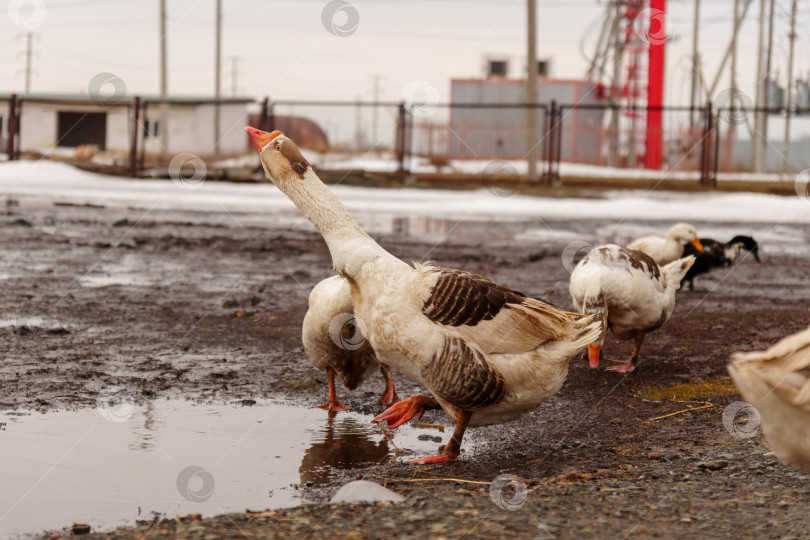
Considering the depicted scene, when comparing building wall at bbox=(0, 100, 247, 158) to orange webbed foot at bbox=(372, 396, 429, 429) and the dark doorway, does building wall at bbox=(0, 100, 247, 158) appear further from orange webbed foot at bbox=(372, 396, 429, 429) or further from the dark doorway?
orange webbed foot at bbox=(372, 396, 429, 429)

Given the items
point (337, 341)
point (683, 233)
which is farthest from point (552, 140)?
point (337, 341)

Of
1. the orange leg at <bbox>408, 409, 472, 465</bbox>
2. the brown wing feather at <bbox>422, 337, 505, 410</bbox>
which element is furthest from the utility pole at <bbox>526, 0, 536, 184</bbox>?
the brown wing feather at <bbox>422, 337, 505, 410</bbox>

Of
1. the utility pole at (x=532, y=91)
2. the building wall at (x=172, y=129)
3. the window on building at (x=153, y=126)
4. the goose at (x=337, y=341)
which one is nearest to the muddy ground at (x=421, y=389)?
the goose at (x=337, y=341)

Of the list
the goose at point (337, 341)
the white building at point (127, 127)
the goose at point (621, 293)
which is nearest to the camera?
the goose at point (337, 341)

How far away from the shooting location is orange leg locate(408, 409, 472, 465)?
16.4 ft

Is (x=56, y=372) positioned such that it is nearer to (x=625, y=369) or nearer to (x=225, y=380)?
(x=225, y=380)

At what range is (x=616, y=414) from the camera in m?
6.17

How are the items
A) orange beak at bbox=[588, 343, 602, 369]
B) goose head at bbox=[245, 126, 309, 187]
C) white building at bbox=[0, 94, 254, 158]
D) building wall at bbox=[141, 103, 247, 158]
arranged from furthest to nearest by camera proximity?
white building at bbox=[0, 94, 254, 158]
building wall at bbox=[141, 103, 247, 158]
orange beak at bbox=[588, 343, 602, 369]
goose head at bbox=[245, 126, 309, 187]

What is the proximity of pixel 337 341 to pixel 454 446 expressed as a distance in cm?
127

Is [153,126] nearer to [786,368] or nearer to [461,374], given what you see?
[461,374]

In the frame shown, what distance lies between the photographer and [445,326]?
476 cm

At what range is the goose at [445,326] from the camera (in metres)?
4.73

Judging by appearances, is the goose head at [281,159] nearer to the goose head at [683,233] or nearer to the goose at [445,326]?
the goose at [445,326]

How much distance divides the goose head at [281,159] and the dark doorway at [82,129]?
53.1m
